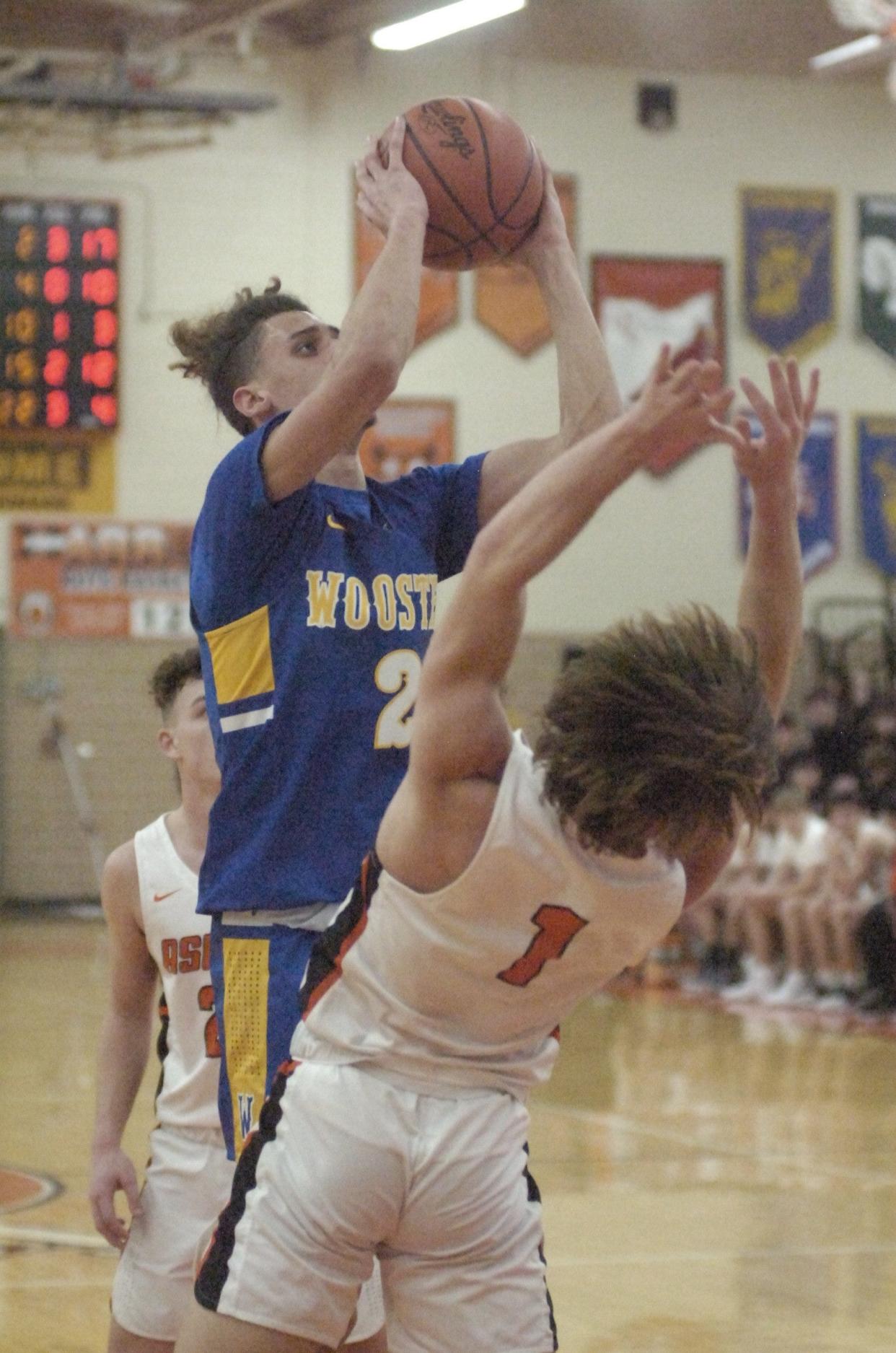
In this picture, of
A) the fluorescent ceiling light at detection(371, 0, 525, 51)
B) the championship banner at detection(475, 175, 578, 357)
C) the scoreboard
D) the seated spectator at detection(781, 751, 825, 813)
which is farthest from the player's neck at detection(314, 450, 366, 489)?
the championship banner at detection(475, 175, 578, 357)

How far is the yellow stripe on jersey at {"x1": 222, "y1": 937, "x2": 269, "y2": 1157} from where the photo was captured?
8.63ft

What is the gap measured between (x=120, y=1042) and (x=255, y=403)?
1.18m

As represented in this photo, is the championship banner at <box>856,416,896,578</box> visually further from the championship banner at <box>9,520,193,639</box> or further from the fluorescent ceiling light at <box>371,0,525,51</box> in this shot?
the championship banner at <box>9,520,193,639</box>

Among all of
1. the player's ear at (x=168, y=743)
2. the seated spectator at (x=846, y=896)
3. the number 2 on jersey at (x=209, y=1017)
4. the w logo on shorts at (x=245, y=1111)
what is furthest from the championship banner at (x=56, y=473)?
the w logo on shorts at (x=245, y=1111)

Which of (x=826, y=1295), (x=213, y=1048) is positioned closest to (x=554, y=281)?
(x=213, y=1048)

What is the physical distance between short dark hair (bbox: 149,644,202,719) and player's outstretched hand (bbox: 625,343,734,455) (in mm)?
1690

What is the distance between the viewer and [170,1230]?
328cm

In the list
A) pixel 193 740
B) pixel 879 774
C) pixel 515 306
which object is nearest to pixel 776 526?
pixel 193 740

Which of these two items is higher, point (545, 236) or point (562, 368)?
point (545, 236)

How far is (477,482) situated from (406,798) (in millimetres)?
845

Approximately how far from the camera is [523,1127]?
7.81 ft

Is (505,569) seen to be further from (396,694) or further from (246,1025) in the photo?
(246,1025)

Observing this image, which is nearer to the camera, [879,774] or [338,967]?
[338,967]

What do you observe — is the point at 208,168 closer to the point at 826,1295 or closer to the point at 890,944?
the point at 890,944
